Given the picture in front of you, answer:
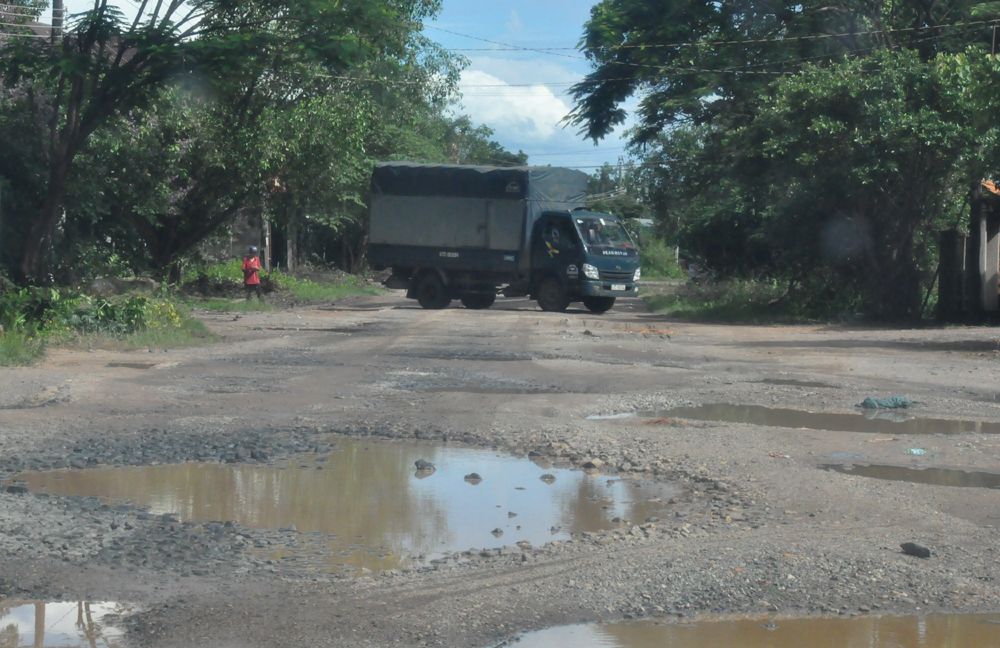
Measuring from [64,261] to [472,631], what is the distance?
17129 mm

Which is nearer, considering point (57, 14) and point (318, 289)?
point (57, 14)

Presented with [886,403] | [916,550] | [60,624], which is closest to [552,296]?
[886,403]

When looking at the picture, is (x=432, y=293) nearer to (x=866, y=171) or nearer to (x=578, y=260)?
(x=578, y=260)

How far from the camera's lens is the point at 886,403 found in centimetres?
946

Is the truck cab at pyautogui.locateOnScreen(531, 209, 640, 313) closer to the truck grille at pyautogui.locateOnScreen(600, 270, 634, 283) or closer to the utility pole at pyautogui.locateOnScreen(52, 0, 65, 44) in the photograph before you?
the truck grille at pyautogui.locateOnScreen(600, 270, 634, 283)

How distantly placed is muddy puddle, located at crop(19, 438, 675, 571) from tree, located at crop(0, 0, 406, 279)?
8.63 metres

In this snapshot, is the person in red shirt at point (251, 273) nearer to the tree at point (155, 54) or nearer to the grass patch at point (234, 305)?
the grass patch at point (234, 305)

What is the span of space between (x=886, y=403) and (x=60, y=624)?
775 cm

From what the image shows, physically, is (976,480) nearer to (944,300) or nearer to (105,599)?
(105,599)

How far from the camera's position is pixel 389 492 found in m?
6.03

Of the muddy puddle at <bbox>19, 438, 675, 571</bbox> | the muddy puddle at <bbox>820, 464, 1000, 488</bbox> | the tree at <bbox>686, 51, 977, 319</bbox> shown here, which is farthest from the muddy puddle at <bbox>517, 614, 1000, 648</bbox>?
the tree at <bbox>686, 51, 977, 319</bbox>

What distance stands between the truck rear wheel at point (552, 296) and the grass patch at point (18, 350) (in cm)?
1470

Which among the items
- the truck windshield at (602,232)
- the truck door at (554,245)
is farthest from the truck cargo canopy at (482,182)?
the truck windshield at (602,232)

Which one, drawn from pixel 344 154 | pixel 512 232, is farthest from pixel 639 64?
pixel 344 154
